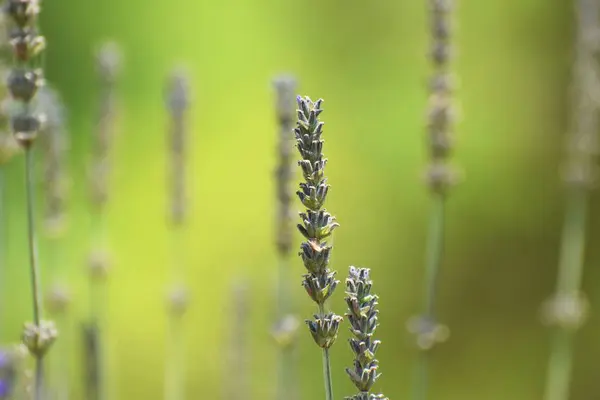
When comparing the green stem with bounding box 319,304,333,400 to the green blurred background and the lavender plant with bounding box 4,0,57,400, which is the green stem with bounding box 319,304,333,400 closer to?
the lavender plant with bounding box 4,0,57,400

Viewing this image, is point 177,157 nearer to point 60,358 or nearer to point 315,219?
point 60,358

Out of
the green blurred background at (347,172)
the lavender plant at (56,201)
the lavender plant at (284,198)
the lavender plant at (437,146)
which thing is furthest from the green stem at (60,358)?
the green blurred background at (347,172)

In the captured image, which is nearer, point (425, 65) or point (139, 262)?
point (139, 262)

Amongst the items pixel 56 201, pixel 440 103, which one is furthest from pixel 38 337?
pixel 440 103

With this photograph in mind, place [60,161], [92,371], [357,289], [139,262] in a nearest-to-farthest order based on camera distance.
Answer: [357,289], [92,371], [60,161], [139,262]

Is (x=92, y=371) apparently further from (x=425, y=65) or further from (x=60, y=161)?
(x=425, y=65)

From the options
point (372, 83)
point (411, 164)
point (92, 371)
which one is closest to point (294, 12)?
point (372, 83)

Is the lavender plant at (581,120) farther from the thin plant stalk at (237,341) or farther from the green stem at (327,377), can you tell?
the green stem at (327,377)
